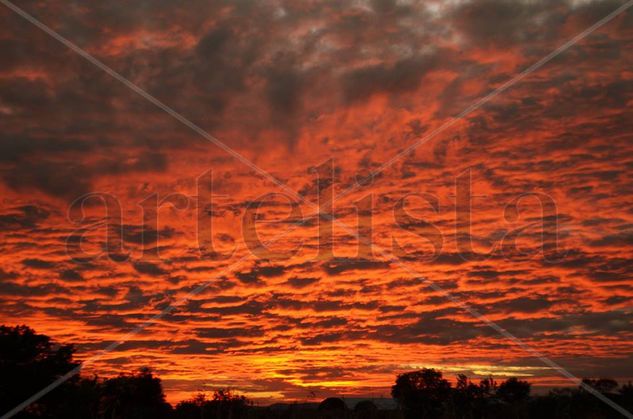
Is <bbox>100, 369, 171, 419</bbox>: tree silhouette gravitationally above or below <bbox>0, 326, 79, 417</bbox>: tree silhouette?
below

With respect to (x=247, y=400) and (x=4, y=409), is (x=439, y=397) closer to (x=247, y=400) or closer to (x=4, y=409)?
(x=247, y=400)

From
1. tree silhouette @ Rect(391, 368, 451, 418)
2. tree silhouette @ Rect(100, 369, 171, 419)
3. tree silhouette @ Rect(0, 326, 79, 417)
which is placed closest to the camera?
tree silhouette @ Rect(0, 326, 79, 417)

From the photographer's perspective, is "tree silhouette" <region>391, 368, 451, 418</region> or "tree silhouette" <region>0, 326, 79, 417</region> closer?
"tree silhouette" <region>0, 326, 79, 417</region>

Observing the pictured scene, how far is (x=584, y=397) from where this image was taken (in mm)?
45594

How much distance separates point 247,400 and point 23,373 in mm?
15062

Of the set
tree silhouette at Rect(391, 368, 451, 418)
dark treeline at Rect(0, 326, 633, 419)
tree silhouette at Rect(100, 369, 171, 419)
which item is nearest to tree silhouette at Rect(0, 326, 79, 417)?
dark treeline at Rect(0, 326, 633, 419)

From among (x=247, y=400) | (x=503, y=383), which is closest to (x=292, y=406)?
(x=247, y=400)

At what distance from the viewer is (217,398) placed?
43.9 m

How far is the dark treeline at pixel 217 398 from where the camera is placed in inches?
1280

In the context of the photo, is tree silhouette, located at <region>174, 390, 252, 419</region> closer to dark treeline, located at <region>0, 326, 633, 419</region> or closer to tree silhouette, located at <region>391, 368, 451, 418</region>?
dark treeline, located at <region>0, 326, 633, 419</region>

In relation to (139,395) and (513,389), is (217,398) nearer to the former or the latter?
(139,395)

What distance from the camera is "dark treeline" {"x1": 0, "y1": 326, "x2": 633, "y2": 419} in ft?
107

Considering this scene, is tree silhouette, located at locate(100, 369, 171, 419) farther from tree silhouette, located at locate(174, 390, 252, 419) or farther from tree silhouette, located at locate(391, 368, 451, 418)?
tree silhouette, located at locate(391, 368, 451, 418)

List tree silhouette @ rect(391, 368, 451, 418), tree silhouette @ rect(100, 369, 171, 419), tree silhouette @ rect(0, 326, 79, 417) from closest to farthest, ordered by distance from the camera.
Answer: tree silhouette @ rect(0, 326, 79, 417) < tree silhouette @ rect(100, 369, 171, 419) < tree silhouette @ rect(391, 368, 451, 418)
